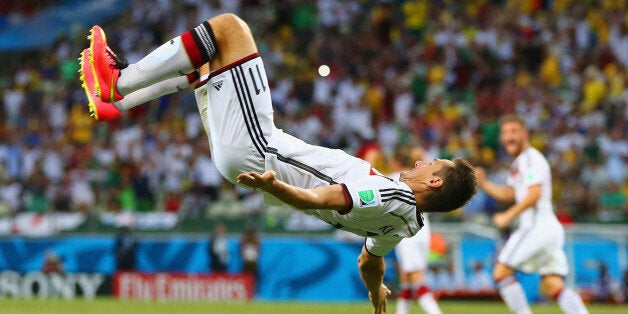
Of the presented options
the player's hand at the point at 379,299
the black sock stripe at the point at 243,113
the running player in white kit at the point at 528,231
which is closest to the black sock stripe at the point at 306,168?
the black sock stripe at the point at 243,113

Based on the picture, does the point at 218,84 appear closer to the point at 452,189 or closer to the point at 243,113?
the point at 243,113

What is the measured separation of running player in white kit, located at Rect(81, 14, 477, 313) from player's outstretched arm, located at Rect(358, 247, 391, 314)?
580 mm

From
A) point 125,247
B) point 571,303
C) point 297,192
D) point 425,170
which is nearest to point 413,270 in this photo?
point 571,303

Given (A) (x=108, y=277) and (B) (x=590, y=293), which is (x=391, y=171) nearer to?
(B) (x=590, y=293)

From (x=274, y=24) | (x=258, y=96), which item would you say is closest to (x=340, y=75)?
(x=274, y=24)

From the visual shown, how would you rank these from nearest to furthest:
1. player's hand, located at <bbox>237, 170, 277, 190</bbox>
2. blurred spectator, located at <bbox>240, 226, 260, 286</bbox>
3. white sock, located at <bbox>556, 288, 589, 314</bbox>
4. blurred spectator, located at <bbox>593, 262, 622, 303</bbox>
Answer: player's hand, located at <bbox>237, 170, 277, 190</bbox>
white sock, located at <bbox>556, 288, 589, 314</bbox>
blurred spectator, located at <bbox>593, 262, 622, 303</bbox>
blurred spectator, located at <bbox>240, 226, 260, 286</bbox>

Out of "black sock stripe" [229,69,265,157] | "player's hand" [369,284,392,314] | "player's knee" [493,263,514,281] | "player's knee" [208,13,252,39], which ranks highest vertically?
"player's knee" [208,13,252,39]

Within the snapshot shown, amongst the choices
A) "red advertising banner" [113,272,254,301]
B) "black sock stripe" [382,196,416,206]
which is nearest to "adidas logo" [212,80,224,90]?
"black sock stripe" [382,196,416,206]

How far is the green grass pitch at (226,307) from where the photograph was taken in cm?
1536

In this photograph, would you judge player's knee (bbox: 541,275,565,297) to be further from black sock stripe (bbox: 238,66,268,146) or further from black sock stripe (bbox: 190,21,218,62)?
black sock stripe (bbox: 190,21,218,62)

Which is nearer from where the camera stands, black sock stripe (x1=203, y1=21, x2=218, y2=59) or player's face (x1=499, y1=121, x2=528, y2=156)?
black sock stripe (x1=203, y1=21, x2=218, y2=59)

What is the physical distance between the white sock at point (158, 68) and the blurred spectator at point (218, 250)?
1201cm

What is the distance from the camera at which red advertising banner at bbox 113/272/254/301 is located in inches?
756

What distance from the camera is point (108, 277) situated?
19.8 metres
